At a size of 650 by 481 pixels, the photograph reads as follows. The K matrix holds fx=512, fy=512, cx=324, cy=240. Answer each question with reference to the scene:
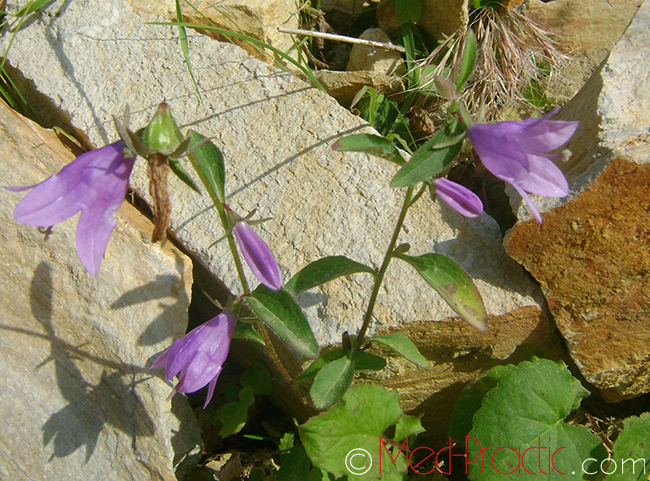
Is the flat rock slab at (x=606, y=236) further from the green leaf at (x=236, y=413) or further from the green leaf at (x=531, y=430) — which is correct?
the green leaf at (x=236, y=413)

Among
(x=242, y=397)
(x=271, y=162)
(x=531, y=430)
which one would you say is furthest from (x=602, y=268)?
(x=242, y=397)

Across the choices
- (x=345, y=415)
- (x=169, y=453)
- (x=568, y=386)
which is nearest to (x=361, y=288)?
(x=345, y=415)

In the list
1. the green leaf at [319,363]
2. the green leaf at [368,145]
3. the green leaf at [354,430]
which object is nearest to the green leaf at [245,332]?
the green leaf at [319,363]

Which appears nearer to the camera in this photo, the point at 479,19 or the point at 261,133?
the point at 261,133

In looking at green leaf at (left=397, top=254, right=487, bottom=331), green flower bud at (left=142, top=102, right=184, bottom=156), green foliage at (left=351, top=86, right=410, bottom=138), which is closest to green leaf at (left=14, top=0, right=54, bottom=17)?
green foliage at (left=351, top=86, right=410, bottom=138)

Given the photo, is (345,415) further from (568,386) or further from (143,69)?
(143,69)

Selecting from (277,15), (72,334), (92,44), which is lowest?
(72,334)

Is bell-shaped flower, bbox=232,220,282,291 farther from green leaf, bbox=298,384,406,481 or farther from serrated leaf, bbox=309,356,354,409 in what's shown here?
green leaf, bbox=298,384,406,481

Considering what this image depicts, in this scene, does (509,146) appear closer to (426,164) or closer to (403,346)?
(426,164)
